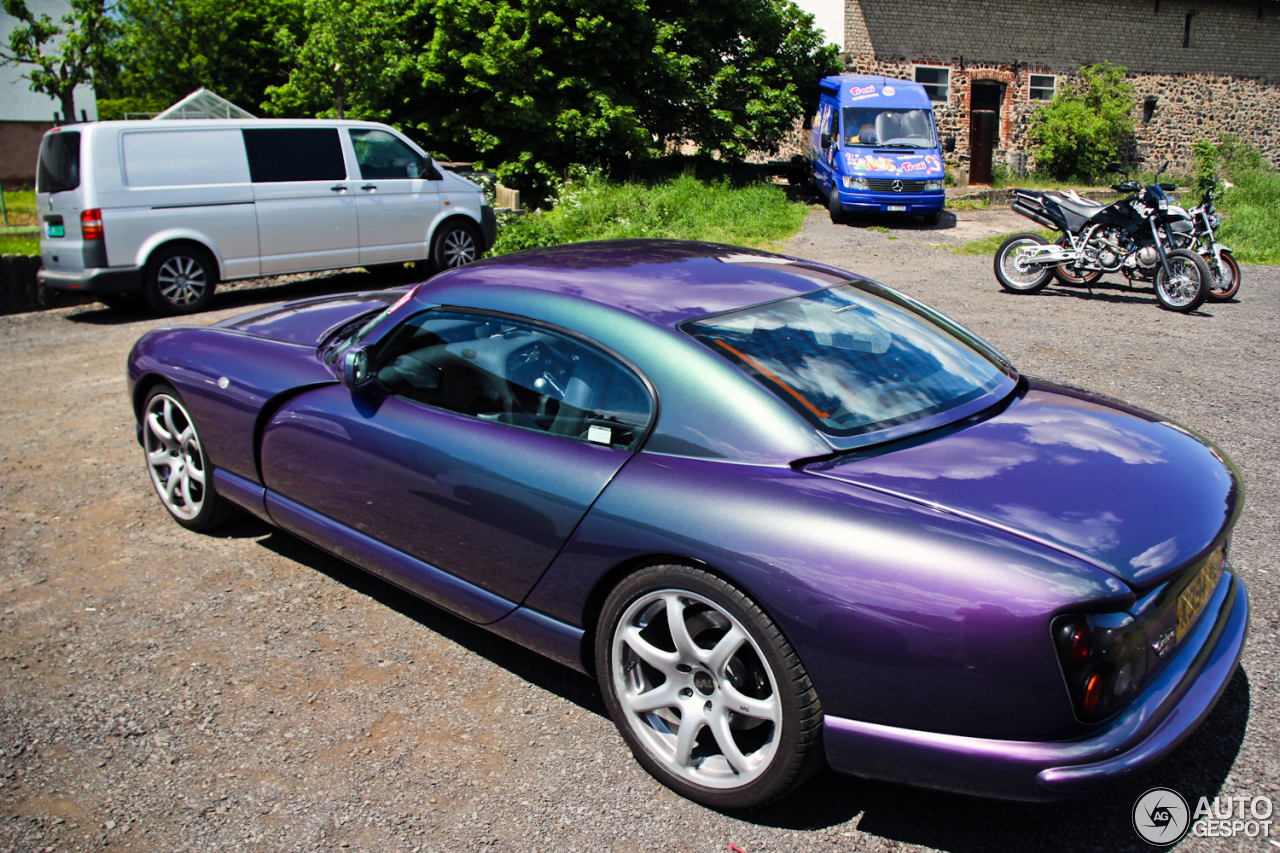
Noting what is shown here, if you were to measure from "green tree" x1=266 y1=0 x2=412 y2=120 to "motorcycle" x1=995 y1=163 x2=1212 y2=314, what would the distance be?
13.6m

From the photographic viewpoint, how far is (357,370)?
334 cm

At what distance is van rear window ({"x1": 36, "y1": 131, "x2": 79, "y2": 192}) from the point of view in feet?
30.0

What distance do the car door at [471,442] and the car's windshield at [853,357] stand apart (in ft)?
1.24

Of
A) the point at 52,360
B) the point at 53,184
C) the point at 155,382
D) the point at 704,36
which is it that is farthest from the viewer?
the point at 704,36

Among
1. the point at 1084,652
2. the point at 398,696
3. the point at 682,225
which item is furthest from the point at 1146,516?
the point at 682,225

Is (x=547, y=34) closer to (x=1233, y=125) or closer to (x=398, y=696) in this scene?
(x=398, y=696)

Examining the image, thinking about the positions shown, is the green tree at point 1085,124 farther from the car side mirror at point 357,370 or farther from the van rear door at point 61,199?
the car side mirror at point 357,370

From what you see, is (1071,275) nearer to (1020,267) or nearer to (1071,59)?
(1020,267)

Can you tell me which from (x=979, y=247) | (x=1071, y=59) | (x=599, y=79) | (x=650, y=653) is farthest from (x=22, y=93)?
(x=650, y=653)

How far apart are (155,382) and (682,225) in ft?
36.4

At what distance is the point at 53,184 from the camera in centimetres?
Result: 943

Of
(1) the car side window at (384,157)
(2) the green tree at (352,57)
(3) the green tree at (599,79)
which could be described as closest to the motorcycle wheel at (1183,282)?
(1) the car side window at (384,157)

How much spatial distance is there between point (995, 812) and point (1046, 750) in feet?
1.92

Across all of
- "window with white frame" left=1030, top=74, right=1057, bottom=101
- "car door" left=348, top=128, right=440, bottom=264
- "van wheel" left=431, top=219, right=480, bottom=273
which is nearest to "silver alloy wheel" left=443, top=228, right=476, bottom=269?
"van wheel" left=431, top=219, right=480, bottom=273
